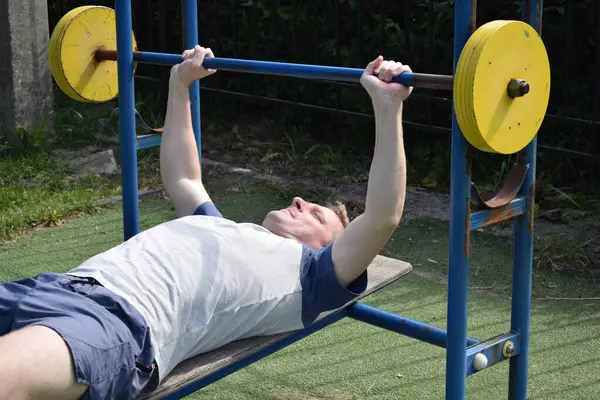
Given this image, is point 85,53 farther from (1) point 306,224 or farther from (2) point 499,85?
(2) point 499,85

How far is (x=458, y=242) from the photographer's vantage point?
212cm

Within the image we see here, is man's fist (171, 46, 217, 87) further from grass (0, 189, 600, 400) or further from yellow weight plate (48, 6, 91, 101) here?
grass (0, 189, 600, 400)

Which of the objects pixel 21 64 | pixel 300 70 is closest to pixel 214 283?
pixel 300 70

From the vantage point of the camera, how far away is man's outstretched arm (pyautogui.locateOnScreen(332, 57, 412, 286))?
2230 mm

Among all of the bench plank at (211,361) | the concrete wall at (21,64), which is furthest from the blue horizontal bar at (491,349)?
the concrete wall at (21,64)

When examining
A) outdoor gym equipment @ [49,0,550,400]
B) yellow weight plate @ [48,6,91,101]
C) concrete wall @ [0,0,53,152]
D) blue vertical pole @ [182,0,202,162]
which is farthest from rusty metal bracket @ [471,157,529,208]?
concrete wall @ [0,0,53,152]

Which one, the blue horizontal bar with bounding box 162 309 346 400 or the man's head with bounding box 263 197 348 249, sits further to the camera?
the man's head with bounding box 263 197 348 249

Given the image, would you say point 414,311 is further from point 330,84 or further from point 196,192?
point 330,84

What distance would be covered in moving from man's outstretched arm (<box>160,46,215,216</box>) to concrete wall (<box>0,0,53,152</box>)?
2981mm

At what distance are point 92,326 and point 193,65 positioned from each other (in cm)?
101

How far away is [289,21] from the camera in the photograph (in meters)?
6.02

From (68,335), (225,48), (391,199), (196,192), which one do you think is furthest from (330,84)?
(68,335)

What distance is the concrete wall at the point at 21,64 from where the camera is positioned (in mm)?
5559

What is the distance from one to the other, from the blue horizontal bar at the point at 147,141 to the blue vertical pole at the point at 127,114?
54 mm
